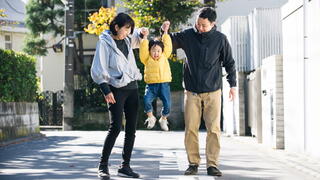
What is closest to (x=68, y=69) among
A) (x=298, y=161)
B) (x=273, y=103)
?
(x=273, y=103)

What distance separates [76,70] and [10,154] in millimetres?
20731

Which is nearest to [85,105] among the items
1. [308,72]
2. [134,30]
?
[308,72]

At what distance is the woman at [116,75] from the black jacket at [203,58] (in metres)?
0.65

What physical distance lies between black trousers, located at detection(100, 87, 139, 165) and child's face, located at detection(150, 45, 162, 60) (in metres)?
0.56

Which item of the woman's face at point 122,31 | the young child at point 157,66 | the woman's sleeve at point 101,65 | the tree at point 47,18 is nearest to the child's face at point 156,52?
the young child at point 157,66

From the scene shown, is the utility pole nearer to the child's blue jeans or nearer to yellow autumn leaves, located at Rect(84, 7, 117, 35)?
yellow autumn leaves, located at Rect(84, 7, 117, 35)

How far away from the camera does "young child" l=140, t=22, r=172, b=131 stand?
25.0ft

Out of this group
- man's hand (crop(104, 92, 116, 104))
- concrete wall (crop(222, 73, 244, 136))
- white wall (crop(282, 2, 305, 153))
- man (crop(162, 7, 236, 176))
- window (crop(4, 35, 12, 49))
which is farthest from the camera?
window (crop(4, 35, 12, 49))

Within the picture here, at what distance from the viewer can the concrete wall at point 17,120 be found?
49.9ft

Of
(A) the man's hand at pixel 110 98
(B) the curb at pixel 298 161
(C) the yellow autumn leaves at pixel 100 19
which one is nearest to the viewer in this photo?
(A) the man's hand at pixel 110 98

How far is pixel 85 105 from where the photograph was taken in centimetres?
2777

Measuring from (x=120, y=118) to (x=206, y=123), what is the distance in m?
1.09

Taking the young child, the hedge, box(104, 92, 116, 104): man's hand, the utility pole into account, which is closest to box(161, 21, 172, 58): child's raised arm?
the young child

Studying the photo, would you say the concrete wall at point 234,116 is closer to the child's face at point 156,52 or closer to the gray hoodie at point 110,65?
the child's face at point 156,52
